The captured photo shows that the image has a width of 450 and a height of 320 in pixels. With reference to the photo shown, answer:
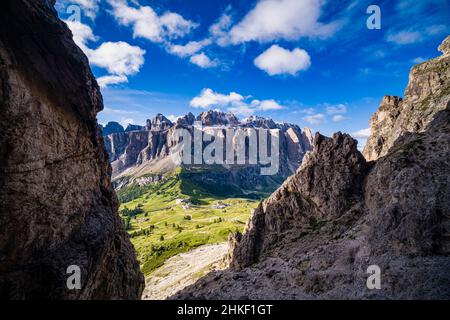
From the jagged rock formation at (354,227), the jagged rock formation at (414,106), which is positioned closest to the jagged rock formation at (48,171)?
the jagged rock formation at (354,227)

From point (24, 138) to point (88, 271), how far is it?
22014mm

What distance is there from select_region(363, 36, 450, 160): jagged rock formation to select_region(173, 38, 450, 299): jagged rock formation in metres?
0.77

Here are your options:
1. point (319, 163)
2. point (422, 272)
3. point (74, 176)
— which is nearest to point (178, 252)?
point (319, 163)

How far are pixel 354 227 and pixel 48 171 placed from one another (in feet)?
203

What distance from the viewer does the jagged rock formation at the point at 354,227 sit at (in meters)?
46.8

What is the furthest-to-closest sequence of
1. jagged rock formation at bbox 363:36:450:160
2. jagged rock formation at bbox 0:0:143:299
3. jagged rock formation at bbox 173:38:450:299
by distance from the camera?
jagged rock formation at bbox 363:36:450:160 → jagged rock formation at bbox 173:38:450:299 → jagged rock formation at bbox 0:0:143:299

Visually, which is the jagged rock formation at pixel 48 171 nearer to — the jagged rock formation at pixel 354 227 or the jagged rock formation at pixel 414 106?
the jagged rock formation at pixel 354 227

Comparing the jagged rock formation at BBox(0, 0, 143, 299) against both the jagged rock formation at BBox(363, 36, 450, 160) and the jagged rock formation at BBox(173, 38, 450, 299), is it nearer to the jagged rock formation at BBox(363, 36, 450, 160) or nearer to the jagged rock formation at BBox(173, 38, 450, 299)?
the jagged rock formation at BBox(173, 38, 450, 299)

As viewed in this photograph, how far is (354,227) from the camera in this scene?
209 ft

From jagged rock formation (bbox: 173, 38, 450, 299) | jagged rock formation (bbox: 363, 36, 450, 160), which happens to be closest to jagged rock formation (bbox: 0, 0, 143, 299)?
jagged rock formation (bbox: 173, 38, 450, 299)

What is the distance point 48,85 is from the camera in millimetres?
45938

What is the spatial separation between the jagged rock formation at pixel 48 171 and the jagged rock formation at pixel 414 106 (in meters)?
84.2

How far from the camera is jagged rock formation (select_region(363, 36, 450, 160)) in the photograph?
3339 inches
